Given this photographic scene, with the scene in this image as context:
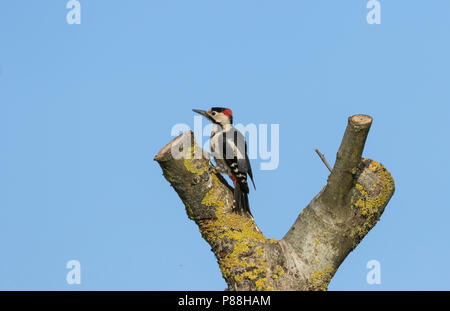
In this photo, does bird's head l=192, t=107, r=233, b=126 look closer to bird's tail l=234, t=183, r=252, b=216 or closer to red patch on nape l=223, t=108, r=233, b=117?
red patch on nape l=223, t=108, r=233, b=117

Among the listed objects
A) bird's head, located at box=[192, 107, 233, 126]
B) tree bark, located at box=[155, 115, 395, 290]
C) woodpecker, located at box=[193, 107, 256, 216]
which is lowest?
tree bark, located at box=[155, 115, 395, 290]

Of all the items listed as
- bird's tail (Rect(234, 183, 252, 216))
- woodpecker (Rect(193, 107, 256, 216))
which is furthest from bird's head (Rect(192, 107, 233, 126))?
bird's tail (Rect(234, 183, 252, 216))

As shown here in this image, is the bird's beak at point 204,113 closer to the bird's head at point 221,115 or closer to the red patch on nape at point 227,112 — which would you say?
the bird's head at point 221,115

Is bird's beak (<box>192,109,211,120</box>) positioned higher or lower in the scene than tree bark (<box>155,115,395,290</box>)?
higher

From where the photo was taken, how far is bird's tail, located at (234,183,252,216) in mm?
5777

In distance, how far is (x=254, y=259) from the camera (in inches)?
215

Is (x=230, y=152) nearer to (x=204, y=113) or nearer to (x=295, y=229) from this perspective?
(x=204, y=113)

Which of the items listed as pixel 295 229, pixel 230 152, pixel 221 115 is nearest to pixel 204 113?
pixel 221 115

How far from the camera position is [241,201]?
19.3 feet

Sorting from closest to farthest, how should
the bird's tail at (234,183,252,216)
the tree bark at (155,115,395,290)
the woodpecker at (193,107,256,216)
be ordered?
1. the tree bark at (155,115,395,290)
2. the bird's tail at (234,183,252,216)
3. the woodpecker at (193,107,256,216)
